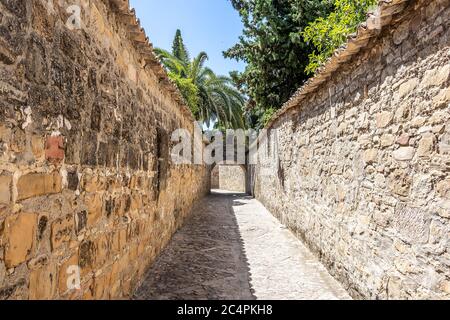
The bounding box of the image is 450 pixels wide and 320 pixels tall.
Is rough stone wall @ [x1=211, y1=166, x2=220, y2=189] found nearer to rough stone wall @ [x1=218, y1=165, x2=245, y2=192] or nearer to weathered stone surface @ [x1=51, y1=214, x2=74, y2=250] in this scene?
rough stone wall @ [x1=218, y1=165, x2=245, y2=192]

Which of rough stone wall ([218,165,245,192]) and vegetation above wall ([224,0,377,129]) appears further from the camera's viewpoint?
rough stone wall ([218,165,245,192])

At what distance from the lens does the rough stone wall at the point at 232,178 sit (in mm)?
22000

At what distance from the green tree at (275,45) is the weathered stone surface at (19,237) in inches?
379

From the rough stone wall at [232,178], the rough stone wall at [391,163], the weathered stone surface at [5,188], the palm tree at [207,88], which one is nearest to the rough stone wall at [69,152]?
the weathered stone surface at [5,188]

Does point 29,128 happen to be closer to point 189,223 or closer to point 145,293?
point 145,293

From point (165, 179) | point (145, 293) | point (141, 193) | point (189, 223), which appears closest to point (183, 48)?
point (189, 223)

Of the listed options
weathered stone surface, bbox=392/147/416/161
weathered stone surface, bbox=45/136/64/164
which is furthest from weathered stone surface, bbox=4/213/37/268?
weathered stone surface, bbox=392/147/416/161

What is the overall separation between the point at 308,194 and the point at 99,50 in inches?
153

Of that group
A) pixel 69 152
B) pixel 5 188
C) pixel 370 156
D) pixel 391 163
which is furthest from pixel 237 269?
pixel 5 188

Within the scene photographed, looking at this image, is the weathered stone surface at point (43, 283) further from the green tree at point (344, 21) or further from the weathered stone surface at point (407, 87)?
the green tree at point (344, 21)

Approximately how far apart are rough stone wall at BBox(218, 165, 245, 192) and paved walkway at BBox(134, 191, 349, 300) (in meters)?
15.2

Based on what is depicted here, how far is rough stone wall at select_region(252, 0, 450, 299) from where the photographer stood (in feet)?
6.98

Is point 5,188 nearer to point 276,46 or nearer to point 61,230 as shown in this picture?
point 61,230
